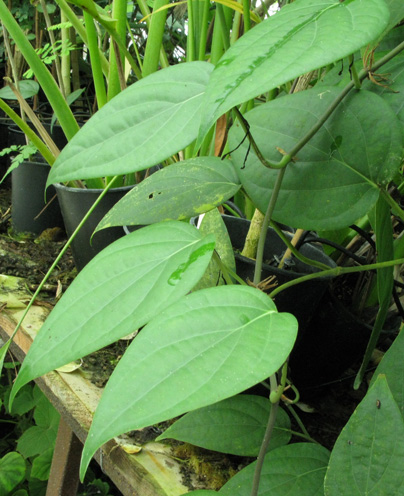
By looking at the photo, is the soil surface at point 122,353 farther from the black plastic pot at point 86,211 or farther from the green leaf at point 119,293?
the green leaf at point 119,293

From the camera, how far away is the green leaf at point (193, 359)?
0.65 feet

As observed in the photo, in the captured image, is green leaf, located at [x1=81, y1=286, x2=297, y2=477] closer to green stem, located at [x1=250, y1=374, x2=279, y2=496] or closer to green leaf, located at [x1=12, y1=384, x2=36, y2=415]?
green stem, located at [x1=250, y1=374, x2=279, y2=496]

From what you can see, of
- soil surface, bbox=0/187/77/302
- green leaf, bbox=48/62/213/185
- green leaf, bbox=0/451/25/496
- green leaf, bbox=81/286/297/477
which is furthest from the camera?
green leaf, bbox=0/451/25/496

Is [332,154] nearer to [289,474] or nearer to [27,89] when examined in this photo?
[289,474]

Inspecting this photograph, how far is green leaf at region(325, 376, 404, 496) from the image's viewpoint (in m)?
0.27

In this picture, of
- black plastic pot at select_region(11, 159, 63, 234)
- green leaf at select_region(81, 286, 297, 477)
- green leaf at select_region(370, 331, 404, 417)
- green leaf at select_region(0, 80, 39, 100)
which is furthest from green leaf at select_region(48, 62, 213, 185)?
green leaf at select_region(0, 80, 39, 100)

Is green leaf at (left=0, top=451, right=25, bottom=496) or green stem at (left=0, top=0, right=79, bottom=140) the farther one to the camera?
green leaf at (left=0, top=451, right=25, bottom=496)

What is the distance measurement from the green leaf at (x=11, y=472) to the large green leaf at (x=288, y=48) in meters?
1.01

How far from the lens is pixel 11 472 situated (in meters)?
1.00

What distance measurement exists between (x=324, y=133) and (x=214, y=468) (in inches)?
13.7

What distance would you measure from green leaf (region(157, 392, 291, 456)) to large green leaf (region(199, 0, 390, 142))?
306 millimetres

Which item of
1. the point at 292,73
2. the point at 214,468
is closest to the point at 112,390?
the point at 292,73

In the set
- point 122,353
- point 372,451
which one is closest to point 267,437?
point 372,451

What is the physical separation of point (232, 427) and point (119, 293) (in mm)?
220
